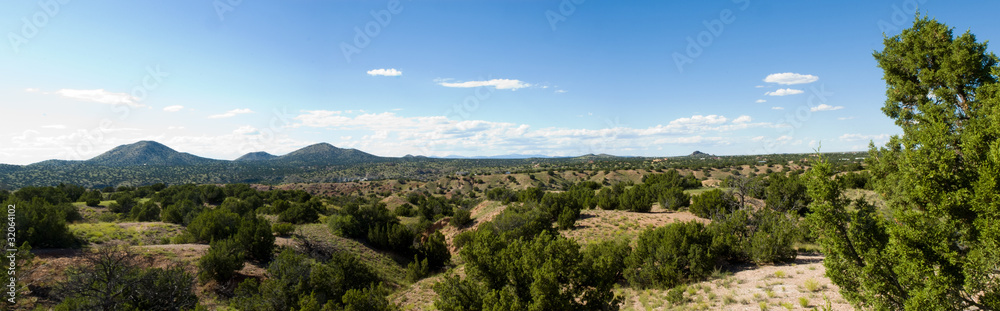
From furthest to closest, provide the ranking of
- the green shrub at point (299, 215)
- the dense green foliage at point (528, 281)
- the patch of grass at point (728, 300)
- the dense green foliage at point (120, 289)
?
the green shrub at point (299, 215), the patch of grass at point (728, 300), the dense green foliage at point (120, 289), the dense green foliage at point (528, 281)

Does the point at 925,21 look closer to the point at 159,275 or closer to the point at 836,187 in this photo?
the point at 836,187

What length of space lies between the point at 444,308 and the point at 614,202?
87.8ft

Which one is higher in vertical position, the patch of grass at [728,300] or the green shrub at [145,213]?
the green shrub at [145,213]

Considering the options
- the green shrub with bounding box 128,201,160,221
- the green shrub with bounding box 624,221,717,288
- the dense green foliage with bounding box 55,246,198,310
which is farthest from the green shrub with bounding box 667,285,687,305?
the green shrub with bounding box 128,201,160,221

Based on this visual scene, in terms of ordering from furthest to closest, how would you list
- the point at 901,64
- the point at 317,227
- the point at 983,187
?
the point at 317,227 < the point at 901,64 < the point at 983,187

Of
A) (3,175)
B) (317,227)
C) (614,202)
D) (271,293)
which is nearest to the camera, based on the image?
(271,293)

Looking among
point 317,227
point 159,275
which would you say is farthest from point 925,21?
point 317,227

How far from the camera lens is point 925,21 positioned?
12438 millimetres

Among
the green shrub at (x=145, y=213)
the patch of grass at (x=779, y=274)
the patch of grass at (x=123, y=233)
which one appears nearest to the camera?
the patch of grass at (x=779, y=274)

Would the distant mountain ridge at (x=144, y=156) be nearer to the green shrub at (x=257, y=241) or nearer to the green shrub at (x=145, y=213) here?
the green shrub at (x=145, y=213)

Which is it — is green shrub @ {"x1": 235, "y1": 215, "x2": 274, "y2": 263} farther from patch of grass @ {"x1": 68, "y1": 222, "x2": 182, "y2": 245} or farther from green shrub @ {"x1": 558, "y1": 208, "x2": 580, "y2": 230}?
green shrub @ {"x1": 558, "y1": 208, "x2": 580, "y2": 230}

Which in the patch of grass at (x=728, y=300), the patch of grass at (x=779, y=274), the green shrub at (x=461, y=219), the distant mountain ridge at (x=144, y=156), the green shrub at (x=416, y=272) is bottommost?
the green shrub at (x=416, y=272)

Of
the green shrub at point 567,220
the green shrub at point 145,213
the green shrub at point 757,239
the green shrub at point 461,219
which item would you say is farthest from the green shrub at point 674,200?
the green shrub at point 145,213

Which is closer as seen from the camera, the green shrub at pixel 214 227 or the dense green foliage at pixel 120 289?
the dense green foliage at pixel 120 289
